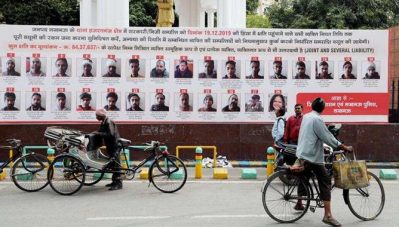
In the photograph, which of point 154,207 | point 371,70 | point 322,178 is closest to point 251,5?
point 371,70

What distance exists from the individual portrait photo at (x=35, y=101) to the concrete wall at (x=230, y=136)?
45cm

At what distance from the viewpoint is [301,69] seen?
600 inches

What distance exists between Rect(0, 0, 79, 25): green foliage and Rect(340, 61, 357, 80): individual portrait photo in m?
25.4

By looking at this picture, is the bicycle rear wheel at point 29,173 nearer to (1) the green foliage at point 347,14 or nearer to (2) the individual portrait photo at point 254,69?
(2) the individual portrait photo at point 254,69

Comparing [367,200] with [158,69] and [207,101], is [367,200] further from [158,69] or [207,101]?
[158,69]

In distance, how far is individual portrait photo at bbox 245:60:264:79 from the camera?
1519 cm

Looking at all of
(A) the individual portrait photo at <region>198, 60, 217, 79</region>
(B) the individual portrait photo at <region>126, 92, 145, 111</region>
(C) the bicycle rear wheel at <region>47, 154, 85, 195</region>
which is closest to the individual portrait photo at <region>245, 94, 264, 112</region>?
(A) the individual portrait photo at <region>198, 60, 217, 79</region>

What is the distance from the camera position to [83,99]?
49.0 feet

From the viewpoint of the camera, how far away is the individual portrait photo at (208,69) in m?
15.1

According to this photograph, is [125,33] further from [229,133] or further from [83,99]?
[229,133]

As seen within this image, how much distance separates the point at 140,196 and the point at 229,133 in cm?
486

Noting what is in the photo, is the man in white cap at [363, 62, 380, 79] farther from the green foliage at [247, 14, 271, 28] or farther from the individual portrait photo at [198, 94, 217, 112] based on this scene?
the green foliage at [247, 14, 271, 28]

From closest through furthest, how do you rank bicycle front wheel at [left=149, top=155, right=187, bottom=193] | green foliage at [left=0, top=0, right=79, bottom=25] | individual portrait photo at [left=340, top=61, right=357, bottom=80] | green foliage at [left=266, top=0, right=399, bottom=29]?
1. bicycle front wheel at [left=149, top=155, right=187, bottom=193]
2. individual portrait photo at [left=340, top=61, right=357, bottom=80]
3. green foliage at [left=266, top=0, right=399, bottom=29]
4. green foliage at [left=0, top=0, right=79, bottom=25]

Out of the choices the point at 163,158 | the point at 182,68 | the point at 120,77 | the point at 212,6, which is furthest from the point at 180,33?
the point at 212,6
